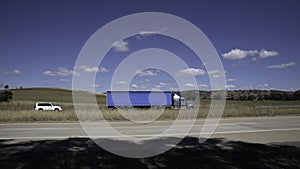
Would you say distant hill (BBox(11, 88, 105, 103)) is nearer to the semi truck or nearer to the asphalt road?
the semi truck

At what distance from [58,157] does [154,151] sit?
2886 mm

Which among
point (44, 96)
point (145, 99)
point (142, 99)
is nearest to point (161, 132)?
point (142, 99)

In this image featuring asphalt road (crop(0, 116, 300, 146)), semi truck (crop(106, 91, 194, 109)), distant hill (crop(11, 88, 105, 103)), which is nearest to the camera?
asphalt road (crop(0, 116, 300, 146))

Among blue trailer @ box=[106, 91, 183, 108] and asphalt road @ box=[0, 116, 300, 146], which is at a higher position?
blue trailer @ box=[106, 91, 183, 108]

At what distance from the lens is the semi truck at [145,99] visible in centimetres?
4253

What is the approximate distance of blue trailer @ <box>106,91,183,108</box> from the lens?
42.6 m

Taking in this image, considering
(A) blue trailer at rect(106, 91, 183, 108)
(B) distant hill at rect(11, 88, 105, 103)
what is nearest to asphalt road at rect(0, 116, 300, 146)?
(A) blue trailer at rect(106, 91, 183, 108)

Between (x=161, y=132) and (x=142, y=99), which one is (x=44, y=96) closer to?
(x=142, y=99)

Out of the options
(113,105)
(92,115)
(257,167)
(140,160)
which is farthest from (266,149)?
(113,105)

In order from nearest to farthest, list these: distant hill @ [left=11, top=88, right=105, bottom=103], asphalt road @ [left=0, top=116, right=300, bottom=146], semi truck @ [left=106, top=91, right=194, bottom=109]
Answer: asphalt road @ [left=0, top=116, right=300, bottom=146] < semi truck @ [left=106, top=91, right=194, bottom=109] < distant hill @ [left=11, top=88, right=105, bottom=103]

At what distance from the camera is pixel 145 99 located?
1713 inches

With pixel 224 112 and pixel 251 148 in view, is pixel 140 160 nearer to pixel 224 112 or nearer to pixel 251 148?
pixel 251 148

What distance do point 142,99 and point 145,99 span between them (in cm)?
50

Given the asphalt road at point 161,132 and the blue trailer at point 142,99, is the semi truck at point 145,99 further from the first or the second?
the asphalt road at point 161,132
